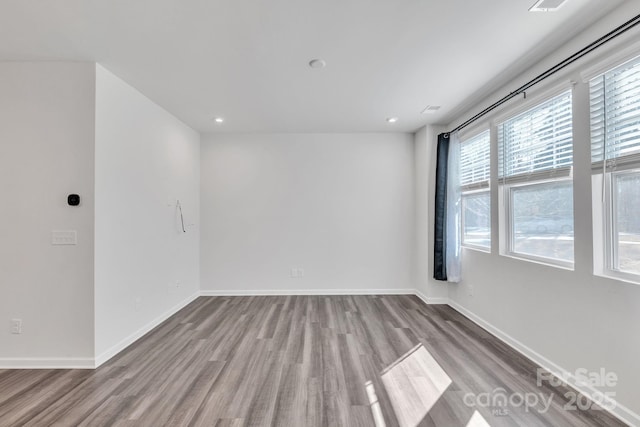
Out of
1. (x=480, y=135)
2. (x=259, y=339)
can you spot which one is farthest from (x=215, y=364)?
(x=480, y=135)

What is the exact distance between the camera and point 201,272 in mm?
4703

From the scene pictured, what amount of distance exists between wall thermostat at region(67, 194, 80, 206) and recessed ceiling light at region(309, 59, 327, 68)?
2.29 m

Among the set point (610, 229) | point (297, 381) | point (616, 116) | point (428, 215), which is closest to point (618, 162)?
point (616, 116)

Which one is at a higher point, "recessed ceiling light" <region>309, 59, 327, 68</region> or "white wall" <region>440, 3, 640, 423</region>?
"recessed ceiling light" <region>309, 59, 327, 68</region>

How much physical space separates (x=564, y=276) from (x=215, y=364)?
9.47ft

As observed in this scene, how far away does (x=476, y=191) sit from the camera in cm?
354

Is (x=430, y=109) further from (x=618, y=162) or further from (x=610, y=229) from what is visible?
(x=610, y=229)

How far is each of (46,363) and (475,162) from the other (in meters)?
4.74

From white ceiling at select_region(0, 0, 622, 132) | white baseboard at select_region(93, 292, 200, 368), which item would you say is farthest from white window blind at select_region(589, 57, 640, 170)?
white baseboard at select_region(93, 292, 200, 368)

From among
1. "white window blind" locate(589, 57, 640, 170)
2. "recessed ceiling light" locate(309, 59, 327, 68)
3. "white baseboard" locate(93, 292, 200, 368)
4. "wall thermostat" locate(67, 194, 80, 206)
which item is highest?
"recessed ceiling light" locate(309, 59, 327, 68)

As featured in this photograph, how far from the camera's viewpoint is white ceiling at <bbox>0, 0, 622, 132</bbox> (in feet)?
6.07

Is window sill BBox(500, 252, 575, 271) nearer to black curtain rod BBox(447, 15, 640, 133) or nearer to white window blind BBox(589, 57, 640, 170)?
white window blind BBox(589, 57, 640, 170)

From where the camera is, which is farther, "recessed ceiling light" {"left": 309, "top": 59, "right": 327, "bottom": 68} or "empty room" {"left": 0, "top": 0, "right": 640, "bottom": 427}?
"recessed ceiling light" {"left": 309, "top": 59, "right": 327, "bottom": 68}

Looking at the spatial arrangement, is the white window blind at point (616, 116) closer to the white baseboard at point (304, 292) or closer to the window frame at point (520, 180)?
the window frame at point (520, 180)
